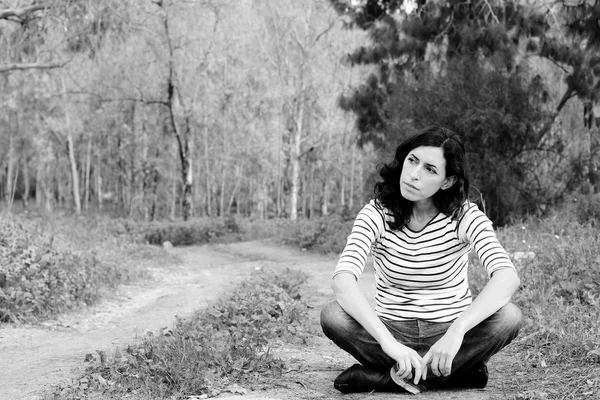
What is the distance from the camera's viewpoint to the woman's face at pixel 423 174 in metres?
3.65

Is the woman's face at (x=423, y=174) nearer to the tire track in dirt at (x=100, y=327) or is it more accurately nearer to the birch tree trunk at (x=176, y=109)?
the tire track in dirt at (x=100, y=327)

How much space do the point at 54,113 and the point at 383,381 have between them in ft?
104

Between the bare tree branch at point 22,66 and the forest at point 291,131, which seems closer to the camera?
the forest at point 291,131

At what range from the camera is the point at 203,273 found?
13086mm

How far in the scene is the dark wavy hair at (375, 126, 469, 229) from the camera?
12.2 ft

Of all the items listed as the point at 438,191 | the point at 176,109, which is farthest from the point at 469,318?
the point at 176,109

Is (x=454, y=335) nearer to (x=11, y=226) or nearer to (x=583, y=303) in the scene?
(x=583, y=303)

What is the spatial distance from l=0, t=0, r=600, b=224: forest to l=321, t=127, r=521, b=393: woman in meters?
1.28

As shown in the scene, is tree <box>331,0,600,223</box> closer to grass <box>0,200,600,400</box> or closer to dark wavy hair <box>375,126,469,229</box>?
grass <box>0,200,600,400</box>

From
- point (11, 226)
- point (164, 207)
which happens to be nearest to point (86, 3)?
point (11, 226)

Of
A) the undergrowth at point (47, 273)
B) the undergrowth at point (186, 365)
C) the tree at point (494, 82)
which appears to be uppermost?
the tree at point (494, 82)

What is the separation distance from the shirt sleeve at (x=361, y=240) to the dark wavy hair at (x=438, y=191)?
73mm

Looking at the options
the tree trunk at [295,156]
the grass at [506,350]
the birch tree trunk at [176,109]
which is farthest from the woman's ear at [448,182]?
the tree trunk at [295,156]

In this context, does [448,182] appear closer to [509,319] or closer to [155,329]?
[509,319]
